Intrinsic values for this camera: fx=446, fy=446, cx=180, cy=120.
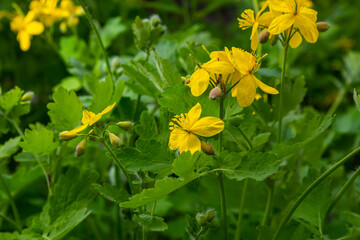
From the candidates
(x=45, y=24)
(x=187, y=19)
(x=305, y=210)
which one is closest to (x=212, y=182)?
(x=305, y=210)

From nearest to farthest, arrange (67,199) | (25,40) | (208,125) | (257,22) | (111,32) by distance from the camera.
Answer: (208,125) < (257,22) < (67,199) < (25,40) < (111,32)

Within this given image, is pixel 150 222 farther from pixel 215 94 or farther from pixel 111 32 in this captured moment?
pixel 111 32

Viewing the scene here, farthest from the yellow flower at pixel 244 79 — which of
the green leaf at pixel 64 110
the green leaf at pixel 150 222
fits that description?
the green leaf at pixel 64 110

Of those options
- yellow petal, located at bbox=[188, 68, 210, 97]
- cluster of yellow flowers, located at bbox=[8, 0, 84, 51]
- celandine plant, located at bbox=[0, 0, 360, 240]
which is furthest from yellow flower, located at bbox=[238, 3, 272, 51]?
cluster of yellow flowers, located at bbox=[8, 0, 84, 51]

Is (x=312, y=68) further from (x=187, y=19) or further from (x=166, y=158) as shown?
(x=166, y=158)

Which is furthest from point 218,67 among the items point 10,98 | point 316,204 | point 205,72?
point 10,98

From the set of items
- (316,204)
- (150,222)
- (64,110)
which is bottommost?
(316,204)
